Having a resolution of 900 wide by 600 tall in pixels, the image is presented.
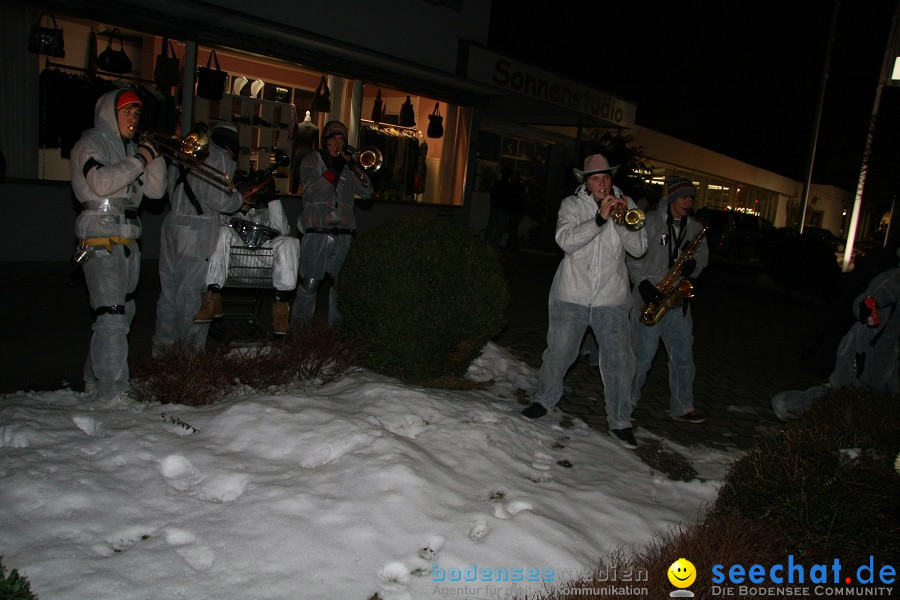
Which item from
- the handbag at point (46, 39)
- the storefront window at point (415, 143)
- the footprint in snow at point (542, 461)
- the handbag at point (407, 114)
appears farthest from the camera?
the handbag at point (407, 114)

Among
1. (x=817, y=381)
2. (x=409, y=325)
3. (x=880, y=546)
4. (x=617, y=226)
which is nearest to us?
(x=880, y=546)

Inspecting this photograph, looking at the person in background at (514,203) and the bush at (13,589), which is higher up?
the person in background at (514,203)

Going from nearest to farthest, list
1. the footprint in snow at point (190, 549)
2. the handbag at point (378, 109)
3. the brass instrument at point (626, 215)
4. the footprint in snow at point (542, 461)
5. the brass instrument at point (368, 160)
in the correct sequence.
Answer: the footprint in snow at point (190, 549), the footprint in snow at point (542, 461), the brass instrument at point (626, 215), the brass instrument at point (368, 160), the handbag at point (378, 109)

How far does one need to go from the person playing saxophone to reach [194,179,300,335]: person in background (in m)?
3.06

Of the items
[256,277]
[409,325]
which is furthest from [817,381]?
[256,277]

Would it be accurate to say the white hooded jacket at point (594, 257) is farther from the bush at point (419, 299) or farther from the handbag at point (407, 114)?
the handbag at point (407, 114)

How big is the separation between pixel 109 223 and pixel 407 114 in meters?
11.9

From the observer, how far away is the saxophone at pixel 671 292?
5.95 m

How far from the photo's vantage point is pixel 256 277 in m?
6.06

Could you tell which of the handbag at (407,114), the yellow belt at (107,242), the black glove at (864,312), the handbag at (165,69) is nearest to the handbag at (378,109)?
the handbag at (407,114)

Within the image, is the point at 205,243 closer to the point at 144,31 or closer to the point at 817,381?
the point at 144,31

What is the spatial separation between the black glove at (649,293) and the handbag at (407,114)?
1085cm

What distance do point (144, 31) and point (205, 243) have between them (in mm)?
6672

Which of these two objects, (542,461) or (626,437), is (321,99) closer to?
(626,437)
